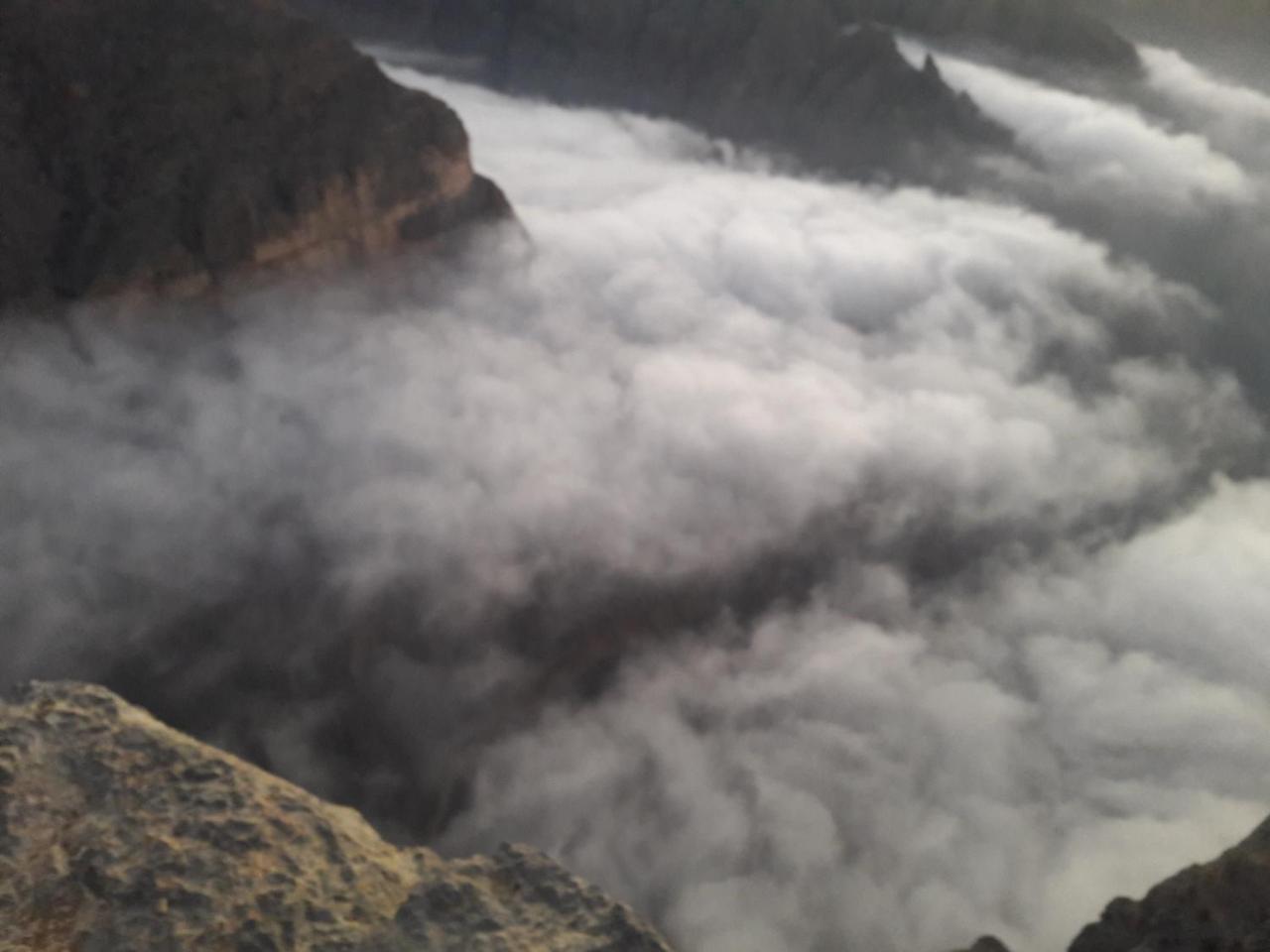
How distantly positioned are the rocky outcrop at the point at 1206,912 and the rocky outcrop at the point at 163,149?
121ft

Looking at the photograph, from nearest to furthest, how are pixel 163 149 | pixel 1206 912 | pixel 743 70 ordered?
pixel 1206 912 → pixel 163 149 → pixel 743 70

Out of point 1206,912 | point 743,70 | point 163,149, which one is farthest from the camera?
point 743,70

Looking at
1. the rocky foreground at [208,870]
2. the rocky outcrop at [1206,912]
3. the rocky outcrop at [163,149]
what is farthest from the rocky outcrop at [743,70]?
the rocky foreground at [208,870]

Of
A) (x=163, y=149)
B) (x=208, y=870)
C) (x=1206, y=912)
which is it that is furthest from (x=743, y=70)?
(x=208, y=870)

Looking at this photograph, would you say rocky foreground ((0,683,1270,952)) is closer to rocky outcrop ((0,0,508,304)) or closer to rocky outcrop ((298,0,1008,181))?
rocky outcrop ((0,0,508,304))

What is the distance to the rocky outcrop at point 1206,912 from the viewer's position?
34.8 feet

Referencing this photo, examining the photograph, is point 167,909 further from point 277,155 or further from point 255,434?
point 277,155

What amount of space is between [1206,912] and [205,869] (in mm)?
10796

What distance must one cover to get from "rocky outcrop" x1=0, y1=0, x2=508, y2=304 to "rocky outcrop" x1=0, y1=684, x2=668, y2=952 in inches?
1256

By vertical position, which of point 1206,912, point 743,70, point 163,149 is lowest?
point 1206,912

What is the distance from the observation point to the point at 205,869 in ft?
28.4

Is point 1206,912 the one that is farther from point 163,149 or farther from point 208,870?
point 163,149

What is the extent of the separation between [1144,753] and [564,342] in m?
35.2

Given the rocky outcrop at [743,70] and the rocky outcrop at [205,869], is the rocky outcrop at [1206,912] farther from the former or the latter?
the rocky outcrop at [743,70]
